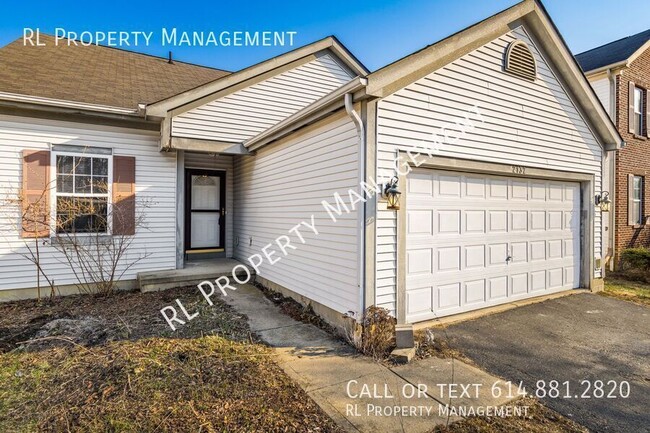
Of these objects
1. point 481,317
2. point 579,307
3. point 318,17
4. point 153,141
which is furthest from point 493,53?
point 153,141

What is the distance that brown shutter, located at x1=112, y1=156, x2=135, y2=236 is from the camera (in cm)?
716

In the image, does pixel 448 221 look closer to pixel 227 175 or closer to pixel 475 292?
pixel 475 292

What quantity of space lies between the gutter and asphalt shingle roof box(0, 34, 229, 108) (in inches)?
14.1

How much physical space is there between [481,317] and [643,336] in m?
2.17

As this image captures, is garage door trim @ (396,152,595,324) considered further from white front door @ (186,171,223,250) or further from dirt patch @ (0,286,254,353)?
white front door @ (186,171,223,250)

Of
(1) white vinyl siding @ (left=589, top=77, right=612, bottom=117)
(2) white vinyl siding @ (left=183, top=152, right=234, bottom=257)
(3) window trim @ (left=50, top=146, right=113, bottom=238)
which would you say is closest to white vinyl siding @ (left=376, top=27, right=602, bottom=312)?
(1) white vinyl siding @ (left=589, top=77, right=612, bottom=117)

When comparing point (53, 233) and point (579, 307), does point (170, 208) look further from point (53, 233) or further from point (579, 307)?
point (579, 307)

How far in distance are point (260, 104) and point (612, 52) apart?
12.7 meters

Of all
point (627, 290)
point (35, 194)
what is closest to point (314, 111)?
point (35, 194)

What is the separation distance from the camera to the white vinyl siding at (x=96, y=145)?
640 centimetres

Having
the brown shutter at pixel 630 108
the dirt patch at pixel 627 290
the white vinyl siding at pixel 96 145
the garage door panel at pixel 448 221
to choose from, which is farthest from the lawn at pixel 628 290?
the white vinyl siding at pixel 96 145

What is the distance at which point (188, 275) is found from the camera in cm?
734

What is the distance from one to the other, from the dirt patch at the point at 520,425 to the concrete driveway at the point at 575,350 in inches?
7.0

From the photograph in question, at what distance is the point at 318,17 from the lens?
977cm
